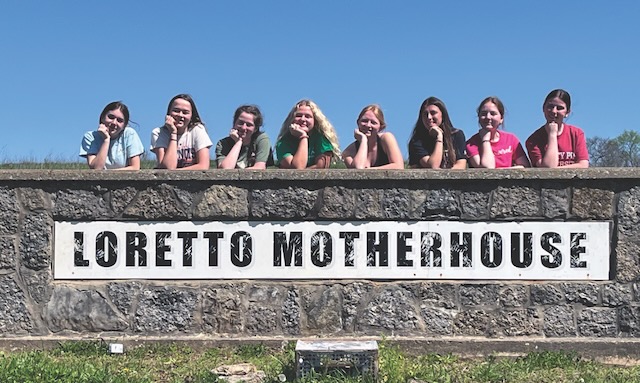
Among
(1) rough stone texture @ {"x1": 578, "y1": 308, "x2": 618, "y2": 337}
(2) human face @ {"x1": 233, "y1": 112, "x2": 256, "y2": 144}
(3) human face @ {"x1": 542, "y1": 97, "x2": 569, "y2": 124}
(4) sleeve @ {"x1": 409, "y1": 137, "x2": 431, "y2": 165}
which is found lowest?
(1) rough stone texture @ {"x1": 578, "y1": 308, "x2": 618, "y2": 337}

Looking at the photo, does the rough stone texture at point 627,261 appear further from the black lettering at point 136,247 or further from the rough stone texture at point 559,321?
the black lettering at point 136,247

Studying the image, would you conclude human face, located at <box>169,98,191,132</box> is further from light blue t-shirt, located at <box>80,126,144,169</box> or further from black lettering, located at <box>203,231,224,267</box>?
black lettering, located at <box>203,231,224,267</box>

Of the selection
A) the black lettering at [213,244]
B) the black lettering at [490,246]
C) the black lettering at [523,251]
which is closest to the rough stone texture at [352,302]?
the black lettering at [490,246]

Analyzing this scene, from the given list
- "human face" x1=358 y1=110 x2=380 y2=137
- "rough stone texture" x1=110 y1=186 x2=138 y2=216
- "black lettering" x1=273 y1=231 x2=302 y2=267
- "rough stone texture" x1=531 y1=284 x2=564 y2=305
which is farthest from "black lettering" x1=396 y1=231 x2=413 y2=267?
"rough stone texture" x1=110 y1=186 x2=138 y2=216

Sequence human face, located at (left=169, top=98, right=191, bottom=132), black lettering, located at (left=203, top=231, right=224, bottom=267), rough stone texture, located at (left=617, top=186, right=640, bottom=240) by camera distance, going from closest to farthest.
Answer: rough stone texture, located at (left=617, top=186, right=640, bottom=240), black lettering, located at (left=203, top=231, right=224, bottom=267), human face, located at (left=169, top=98, right=191, bottom=132)

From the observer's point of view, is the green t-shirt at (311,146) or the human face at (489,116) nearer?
the human face at (489,116)

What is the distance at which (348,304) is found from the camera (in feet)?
20.0

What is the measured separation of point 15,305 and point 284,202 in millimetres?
2225

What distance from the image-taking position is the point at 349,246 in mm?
6125

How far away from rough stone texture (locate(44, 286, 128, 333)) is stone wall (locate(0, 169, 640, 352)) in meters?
0.05

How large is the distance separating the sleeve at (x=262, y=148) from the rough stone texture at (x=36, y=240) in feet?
5.55

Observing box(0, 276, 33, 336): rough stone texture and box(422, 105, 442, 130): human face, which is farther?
box(422, 105, 442, 130): human face

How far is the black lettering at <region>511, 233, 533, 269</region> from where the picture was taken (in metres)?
6.12

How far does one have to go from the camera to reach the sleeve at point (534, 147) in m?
6.43
